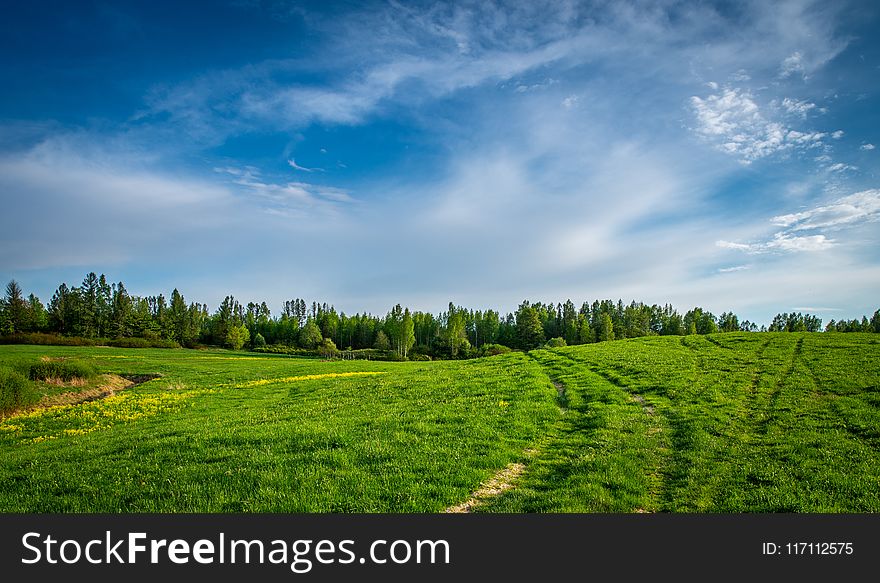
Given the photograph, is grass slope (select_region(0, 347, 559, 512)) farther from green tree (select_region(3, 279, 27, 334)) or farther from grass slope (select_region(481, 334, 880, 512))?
green tree (select_region(3, 279, 27, 334))

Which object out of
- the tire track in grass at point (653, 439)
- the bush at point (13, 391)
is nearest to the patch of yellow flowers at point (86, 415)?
the bush at point (13, 391)

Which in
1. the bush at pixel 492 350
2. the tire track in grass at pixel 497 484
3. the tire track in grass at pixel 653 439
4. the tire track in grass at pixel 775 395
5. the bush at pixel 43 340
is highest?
the tire track in grass at pixel 775 395

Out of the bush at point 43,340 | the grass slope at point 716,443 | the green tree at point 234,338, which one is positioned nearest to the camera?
the grass slope at point 716,443

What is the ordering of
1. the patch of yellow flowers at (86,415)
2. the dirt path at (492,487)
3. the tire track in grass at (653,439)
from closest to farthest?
the dirt path at (492,487) → the tire track in grass at (653,439) → the patch of yellow flowers at (86,415)

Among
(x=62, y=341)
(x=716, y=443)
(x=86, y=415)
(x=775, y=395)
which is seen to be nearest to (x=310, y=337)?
(x=62, y=341)

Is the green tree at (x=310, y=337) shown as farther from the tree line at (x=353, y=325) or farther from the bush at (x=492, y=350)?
the bush at (x=492, y=350)

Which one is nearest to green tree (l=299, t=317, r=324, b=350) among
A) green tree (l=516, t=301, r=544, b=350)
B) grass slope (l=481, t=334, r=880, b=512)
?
green tree (l=516, t=301, r=544, b=350)

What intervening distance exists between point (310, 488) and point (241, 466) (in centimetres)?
323

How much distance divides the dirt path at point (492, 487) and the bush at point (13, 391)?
35879 mm

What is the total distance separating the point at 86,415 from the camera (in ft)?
88.9

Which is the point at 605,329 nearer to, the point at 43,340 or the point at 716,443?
the point at 716,443

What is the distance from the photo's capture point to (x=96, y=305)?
5266 inches

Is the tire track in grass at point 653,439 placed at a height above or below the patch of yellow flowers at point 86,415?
above

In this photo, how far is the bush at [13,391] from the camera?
29172 millimetres
